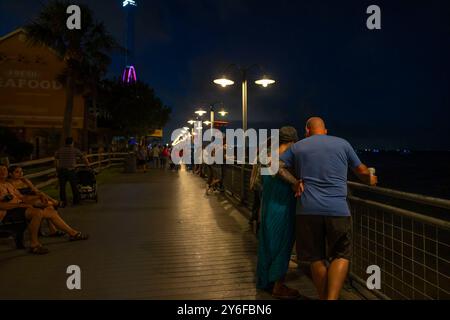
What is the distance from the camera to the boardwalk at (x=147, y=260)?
14.2ft

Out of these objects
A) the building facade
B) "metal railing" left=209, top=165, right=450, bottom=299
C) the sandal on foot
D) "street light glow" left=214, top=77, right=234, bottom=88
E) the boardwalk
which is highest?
the building facade

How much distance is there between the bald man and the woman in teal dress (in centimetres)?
30

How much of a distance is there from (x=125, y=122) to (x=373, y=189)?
136ft

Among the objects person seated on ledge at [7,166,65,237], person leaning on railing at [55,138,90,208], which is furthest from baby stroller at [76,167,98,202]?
person seated on ledge at [7,166,65,237]

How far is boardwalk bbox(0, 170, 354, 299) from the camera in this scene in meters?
4.33

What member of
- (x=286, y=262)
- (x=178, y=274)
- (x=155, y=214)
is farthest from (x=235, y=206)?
(x=286, y=262)

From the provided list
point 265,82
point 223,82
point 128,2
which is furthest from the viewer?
point 128,2

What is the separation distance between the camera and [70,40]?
20984mm

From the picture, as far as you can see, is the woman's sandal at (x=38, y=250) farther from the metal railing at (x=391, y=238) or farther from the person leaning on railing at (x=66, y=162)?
the metal railing at (x=391, y=238)

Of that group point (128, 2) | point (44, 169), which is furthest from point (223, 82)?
point (128, 2)

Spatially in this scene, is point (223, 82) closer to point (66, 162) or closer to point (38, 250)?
point (66, 162)

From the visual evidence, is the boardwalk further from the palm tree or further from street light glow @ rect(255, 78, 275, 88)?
the palm tree

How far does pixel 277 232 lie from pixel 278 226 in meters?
0.06
